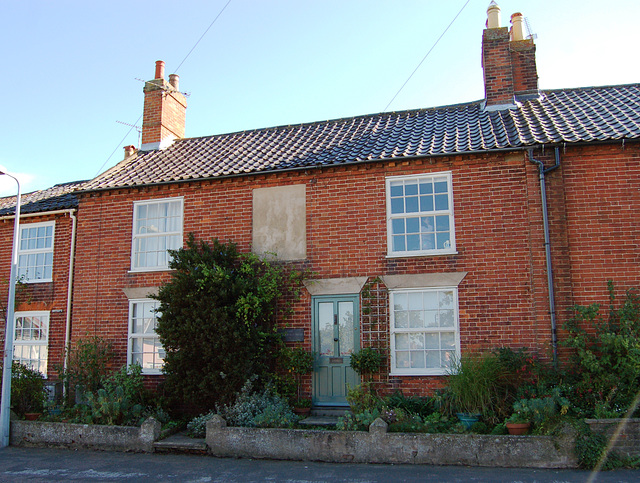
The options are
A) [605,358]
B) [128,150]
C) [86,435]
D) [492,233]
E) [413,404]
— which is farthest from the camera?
[128,150]

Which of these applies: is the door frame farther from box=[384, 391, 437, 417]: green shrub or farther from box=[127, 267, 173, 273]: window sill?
box=[127, 267, 173, 273]: window sill

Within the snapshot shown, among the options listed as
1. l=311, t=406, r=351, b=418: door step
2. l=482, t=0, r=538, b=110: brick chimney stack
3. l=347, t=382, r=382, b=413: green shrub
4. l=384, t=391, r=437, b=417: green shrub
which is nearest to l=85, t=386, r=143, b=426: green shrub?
l=311, t=406, r=351, b=418: door step

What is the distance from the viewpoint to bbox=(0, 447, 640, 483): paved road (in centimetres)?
743

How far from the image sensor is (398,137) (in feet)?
41.5

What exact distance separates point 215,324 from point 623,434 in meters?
7.08

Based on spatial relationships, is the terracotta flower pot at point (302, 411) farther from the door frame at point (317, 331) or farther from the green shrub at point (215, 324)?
the green shrub at point (215, 324)

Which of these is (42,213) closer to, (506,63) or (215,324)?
(215,324)

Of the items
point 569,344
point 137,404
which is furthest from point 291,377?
point 569,344

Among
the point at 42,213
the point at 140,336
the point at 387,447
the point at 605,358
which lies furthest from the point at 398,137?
the point at 42,213

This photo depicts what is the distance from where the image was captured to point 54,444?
1009cm

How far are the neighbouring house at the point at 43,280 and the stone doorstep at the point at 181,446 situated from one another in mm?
4873

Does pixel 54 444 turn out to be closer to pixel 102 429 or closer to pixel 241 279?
pixel 102 429

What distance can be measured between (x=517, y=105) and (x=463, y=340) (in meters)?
6.54

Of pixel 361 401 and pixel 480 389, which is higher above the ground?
pixel 480 389
